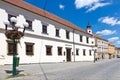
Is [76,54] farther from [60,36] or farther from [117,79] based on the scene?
[117,79]

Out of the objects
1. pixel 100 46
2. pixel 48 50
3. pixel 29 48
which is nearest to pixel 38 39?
pixel 29 48

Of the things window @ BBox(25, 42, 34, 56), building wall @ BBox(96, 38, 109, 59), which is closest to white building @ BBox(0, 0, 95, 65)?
window @ BBox(25, 42, 34, 56)

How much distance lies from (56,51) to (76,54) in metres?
9.80

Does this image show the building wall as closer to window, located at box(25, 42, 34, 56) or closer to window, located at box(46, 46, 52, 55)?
window, located at box(46, 46, 52, 55)

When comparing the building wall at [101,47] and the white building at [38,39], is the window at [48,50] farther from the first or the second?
the building wall at [101,47]

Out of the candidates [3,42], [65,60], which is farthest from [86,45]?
[3,42]

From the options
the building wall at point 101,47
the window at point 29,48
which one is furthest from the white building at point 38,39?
the building wall at point 101,47

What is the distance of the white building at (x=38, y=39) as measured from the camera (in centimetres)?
2214

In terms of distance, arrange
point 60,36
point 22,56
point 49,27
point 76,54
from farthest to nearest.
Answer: point 76,54, point 60,36, point 49,27, point 22,56

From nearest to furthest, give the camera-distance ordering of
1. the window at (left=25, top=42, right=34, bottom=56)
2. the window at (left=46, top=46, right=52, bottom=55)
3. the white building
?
the white building → the window at (left=25, top=42, right=34, bottom=56) → the window at (left=46, top=46, right=52, bottom=55)

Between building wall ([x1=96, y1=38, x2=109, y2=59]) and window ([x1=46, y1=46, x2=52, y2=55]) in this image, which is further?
building wall ([x1=96, y1=38, x2=109, y2=59])

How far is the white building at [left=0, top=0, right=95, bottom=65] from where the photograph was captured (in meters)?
22.1

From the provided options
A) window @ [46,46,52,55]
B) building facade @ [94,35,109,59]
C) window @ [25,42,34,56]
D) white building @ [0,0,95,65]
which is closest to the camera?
white building @ [0,0,95,65]

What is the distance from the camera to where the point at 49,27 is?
31.4m
